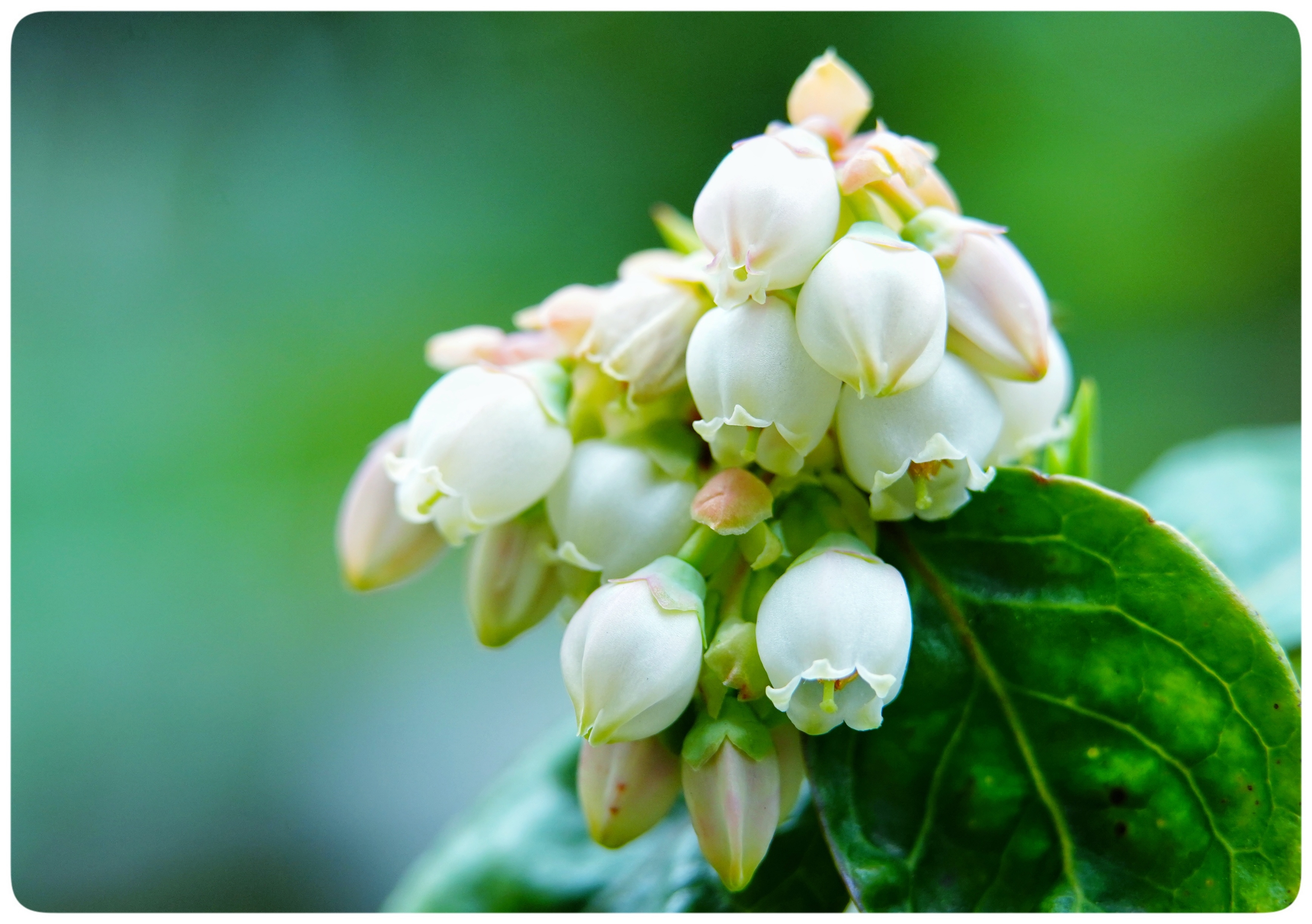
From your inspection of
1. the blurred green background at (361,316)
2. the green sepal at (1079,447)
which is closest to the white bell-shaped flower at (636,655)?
the green sepal at (1079,447)

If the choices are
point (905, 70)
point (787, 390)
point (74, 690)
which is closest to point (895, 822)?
point (787, 390)

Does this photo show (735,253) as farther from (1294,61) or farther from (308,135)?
(308,135)

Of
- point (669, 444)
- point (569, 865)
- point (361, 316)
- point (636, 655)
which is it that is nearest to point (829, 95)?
point (669, 444)

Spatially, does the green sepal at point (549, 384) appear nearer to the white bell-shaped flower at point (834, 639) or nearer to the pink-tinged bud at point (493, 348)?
the pink-tinged bud at point (493, 348)

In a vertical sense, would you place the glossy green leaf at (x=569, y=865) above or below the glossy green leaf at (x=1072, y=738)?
below

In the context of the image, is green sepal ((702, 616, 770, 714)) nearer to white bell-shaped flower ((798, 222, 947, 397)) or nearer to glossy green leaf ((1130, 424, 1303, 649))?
white bell-shaped flower ((798, 222, 947, 397))

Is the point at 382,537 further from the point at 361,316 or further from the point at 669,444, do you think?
the point at 361,316

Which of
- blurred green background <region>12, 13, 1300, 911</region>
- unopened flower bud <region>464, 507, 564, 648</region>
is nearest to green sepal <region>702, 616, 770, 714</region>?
unopened flower bud <region>464, 507, 564, 648</region>
